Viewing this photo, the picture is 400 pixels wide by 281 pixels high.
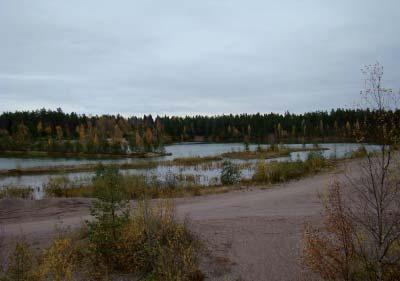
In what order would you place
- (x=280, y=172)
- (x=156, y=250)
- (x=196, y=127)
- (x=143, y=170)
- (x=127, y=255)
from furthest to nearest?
(x=196, y=127), (x=143, y=170), (x=280, y=172), (x=127, y=255), (x=156, y=250)

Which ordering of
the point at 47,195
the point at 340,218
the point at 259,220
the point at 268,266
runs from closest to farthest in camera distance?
the point at 340,218 → the point at 268,266 → the point at 259,220 → the point at 47,195

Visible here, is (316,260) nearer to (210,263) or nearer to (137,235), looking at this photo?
(210,263)

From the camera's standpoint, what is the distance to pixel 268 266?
29.1ft

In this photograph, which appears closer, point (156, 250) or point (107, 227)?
point (156, 250)

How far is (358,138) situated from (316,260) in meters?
2.41

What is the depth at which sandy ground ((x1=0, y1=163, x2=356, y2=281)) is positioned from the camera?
8.91 meters

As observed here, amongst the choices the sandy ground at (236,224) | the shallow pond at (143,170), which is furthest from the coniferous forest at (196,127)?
the sandy ground at (236,224)

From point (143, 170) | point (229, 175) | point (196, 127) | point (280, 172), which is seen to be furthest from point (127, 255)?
point (196, 127)

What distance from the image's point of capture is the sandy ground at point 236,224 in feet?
29.2

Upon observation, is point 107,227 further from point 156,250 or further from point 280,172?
point 280,172

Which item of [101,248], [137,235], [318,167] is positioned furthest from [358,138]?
[318,167]

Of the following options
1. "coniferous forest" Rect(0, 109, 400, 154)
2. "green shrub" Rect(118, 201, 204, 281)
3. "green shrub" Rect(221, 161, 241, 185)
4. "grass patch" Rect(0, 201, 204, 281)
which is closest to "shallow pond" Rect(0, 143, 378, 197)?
"green shrub" Rect(221, 161, 241, 185)

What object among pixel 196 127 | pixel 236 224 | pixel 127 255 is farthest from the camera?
pixel 196 127

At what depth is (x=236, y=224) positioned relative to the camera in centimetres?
1277
